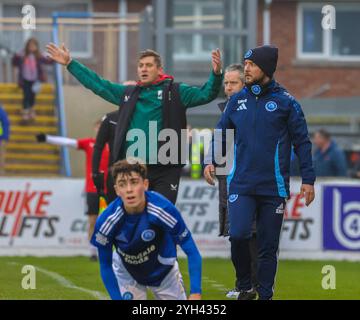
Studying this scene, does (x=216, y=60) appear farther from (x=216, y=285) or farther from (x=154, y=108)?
(x=216, y=285)

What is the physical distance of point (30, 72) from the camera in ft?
79.8

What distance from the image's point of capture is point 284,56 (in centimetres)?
3425

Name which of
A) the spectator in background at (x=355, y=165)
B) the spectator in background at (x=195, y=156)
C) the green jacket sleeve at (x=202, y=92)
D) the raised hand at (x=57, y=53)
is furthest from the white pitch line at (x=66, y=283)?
the spectator in background at (x=355, y=165)

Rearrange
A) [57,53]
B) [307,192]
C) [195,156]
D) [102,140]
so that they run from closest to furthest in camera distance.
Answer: [307,192] → [57,53] → [102,140] → [195,156]

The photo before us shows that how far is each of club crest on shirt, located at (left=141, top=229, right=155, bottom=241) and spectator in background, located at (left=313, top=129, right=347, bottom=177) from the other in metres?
11.1

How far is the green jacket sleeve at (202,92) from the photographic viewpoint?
11680mm

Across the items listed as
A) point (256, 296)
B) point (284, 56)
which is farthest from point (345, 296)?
point (284, 56)

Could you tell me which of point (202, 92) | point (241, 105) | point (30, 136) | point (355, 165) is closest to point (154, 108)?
point (202, 92)

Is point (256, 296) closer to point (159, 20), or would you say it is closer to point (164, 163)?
point (164, 163)

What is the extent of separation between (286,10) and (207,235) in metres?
16.9

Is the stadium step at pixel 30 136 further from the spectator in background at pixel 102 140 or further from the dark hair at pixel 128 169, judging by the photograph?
the dark hair at pixel 128 169

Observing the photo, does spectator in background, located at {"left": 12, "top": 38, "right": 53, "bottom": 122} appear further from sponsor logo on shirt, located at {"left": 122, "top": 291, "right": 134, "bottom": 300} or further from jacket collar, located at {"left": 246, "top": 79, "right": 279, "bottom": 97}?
sponsor logo on shirt, located at {"left": 122, "top": 291, "right": 134, "bottom": 300}

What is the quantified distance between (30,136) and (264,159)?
14.2 m

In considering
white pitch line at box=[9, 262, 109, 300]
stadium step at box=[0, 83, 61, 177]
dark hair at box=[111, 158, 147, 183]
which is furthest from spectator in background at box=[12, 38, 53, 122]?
dark hair at box=[111, 158, 147, 183]
